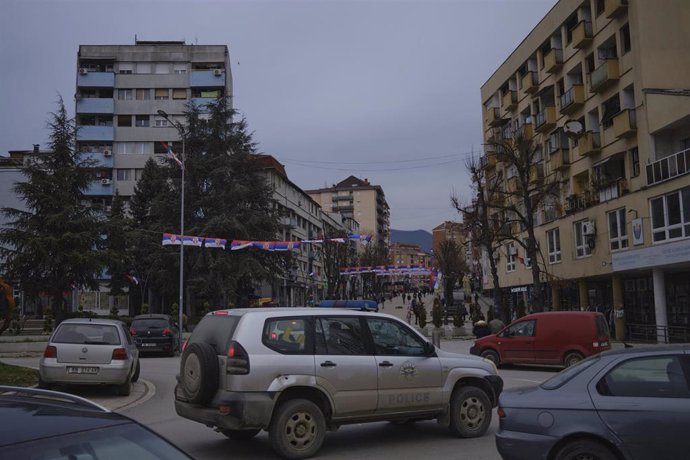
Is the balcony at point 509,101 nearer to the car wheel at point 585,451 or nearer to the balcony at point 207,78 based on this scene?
the balcony at point 207,78

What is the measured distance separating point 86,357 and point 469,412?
8.00 m

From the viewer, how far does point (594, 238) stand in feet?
108

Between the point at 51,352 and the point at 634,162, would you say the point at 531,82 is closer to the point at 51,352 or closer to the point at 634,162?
the point at 634,162

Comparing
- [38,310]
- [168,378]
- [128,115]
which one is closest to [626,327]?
[168,378]

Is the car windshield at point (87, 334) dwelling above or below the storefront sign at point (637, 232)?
below

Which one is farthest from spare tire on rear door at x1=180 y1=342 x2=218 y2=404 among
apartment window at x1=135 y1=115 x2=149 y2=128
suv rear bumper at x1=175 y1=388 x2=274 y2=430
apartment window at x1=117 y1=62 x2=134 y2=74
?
apartment window at x1=117 y1=62 x2=134 y2=74

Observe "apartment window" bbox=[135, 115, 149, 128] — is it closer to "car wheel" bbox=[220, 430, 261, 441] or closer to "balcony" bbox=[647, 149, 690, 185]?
"balcony" bbox=[647, 149, 690, 185]

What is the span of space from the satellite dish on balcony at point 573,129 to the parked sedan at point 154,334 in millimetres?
23867

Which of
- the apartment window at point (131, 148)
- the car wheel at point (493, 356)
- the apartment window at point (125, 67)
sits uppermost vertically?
the apartment window at point (125, 67)

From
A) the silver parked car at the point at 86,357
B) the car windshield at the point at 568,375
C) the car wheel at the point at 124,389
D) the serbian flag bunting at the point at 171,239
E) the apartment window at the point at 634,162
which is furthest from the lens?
the serbian flag bunting at the point at 171,239

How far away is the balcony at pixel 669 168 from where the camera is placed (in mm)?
25625

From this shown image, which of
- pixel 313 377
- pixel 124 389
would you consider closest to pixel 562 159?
pixel 124 389

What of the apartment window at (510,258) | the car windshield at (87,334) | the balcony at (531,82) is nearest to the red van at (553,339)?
the car windshield at (87,334)

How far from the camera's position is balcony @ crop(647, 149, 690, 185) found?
84.1ft
